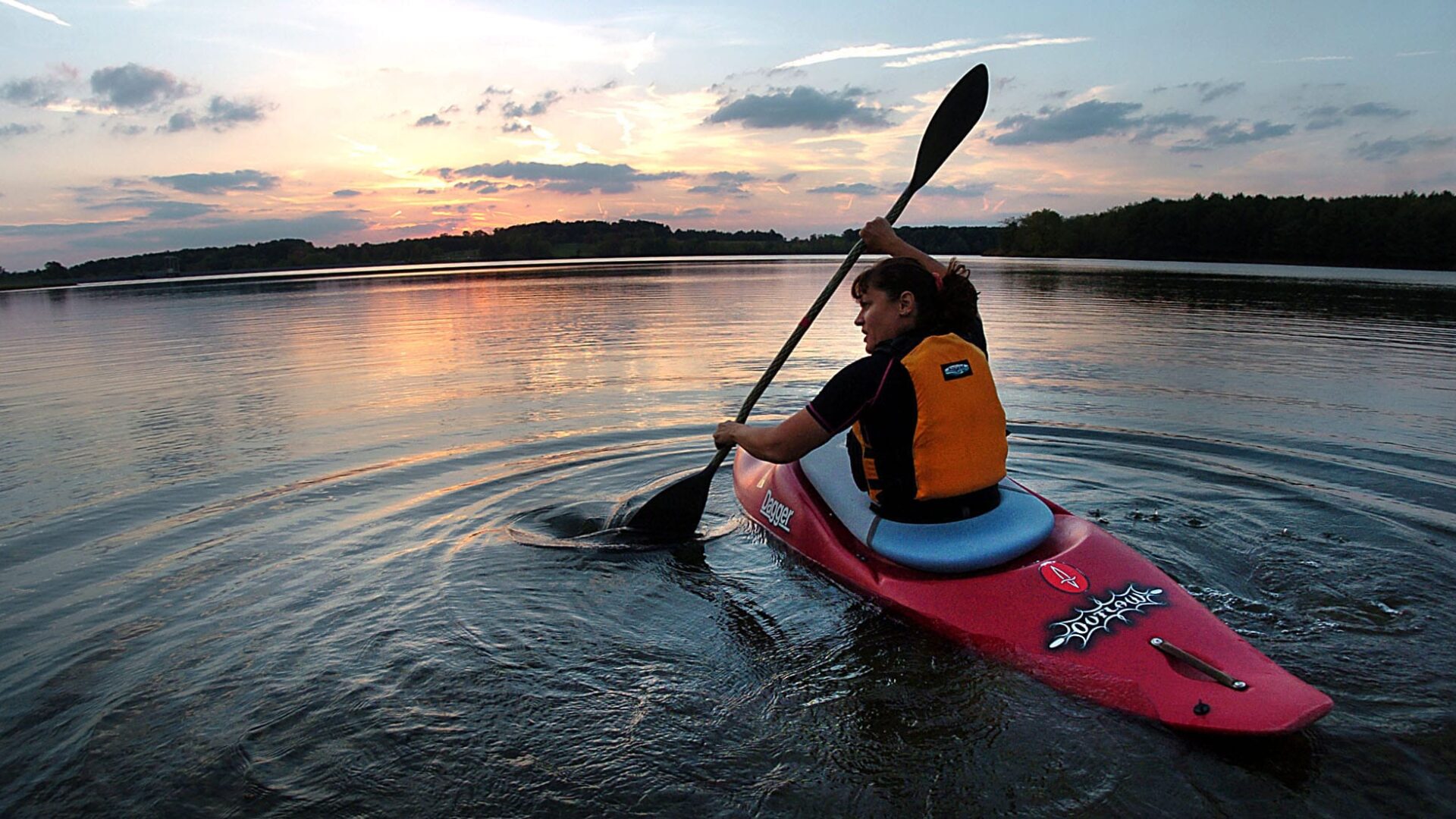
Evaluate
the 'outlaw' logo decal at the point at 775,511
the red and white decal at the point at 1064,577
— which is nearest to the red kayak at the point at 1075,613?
the red and white decal at the point at 1064,577

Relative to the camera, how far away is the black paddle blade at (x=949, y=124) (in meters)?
6.06

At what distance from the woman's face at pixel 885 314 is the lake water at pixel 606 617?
54.7 inches

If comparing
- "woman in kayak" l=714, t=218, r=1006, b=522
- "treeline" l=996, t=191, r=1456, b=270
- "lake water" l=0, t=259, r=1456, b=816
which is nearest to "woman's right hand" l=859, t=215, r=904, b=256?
"woman in kayak" l=714, t=218, r=1006, b=522

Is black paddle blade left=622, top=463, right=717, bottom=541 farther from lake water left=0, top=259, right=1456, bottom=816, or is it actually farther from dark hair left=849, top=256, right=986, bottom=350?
dark hair left=849, top=256, right=986, bottom=350

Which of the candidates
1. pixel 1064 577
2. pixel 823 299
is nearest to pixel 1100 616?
pixel 1064 577

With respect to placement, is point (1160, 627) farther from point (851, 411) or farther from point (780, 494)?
point (780, 494)

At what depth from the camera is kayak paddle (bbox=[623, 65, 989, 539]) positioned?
217 inches

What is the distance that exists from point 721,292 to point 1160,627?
28523 millimetres

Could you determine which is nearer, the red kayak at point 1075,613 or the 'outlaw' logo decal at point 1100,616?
the red kayak at point 1075,613

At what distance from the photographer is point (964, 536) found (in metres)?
3.94

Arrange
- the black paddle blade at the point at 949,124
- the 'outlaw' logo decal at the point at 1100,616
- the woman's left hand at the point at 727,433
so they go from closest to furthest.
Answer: the 'outlaw' logo decal at the point at 1100,616 → the woman's left hand at the point at 727,433 → the black paddle blade at the point at 949,124

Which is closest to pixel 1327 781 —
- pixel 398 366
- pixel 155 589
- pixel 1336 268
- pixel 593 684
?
pixel 593 684

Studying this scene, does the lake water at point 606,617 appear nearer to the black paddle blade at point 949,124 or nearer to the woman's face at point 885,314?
the woman's face at point 885,314

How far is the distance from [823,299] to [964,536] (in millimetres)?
2074
